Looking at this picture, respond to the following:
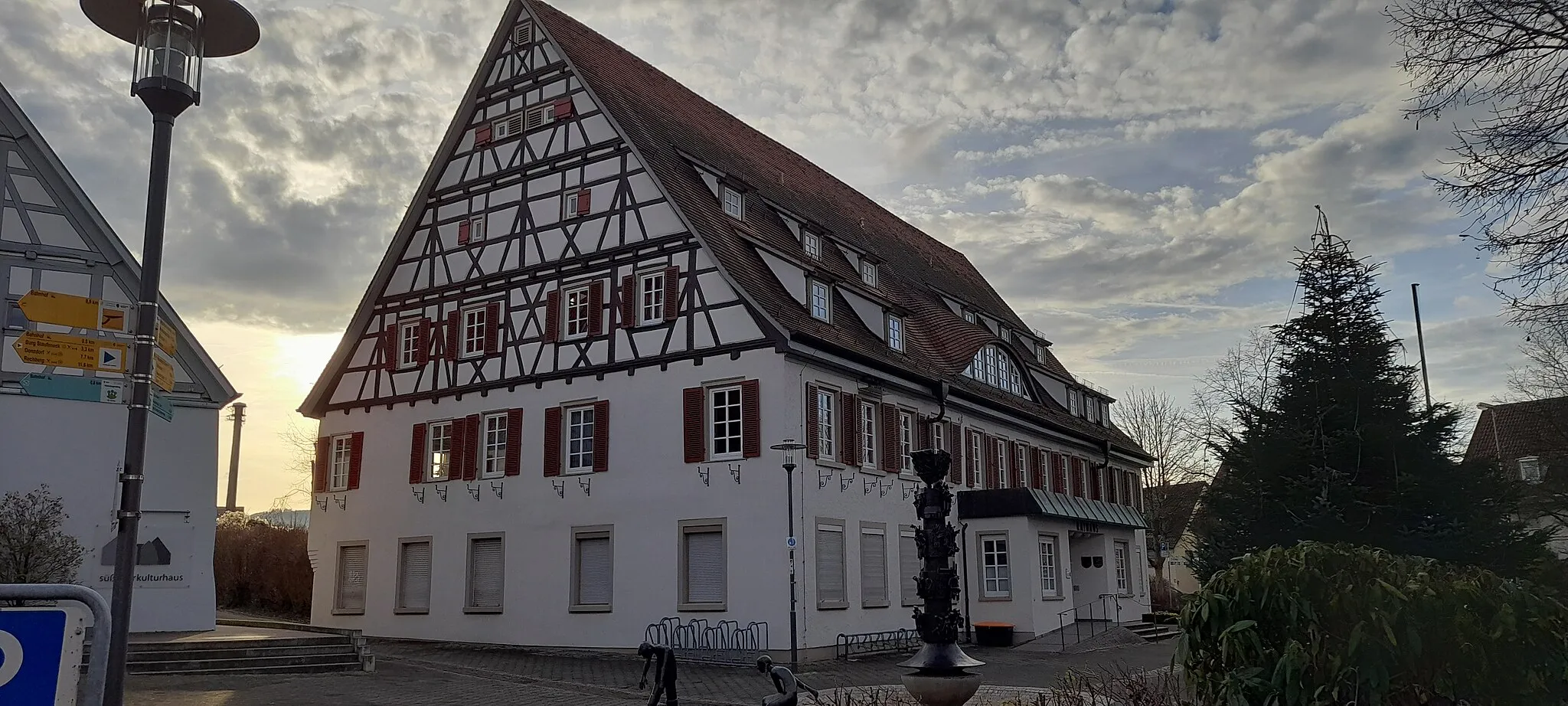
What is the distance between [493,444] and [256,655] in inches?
321

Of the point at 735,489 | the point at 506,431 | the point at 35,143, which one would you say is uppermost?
the point at 35,143

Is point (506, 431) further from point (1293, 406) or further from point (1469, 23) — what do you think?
point (1469, 23)

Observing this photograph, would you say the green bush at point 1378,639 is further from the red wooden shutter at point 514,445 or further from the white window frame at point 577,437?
the red wooden shutter at point 514,445

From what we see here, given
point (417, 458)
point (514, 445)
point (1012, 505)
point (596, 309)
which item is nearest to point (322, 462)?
point (417, 458)

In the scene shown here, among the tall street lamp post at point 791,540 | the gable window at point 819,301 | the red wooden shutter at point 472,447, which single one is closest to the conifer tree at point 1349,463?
the tall street lamp post at point 791,540

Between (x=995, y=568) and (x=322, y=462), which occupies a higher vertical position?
(x=322, y=462)

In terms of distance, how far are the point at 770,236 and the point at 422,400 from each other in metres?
8.97

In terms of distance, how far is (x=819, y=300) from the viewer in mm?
24953

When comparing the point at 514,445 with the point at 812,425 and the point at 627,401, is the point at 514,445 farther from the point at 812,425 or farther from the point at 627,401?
the point at 812,425

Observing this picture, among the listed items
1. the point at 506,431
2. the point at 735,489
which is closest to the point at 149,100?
the point at 735,489

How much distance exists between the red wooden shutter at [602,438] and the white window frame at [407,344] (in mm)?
6317

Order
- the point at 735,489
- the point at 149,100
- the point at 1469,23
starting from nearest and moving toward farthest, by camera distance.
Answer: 1. the point at 149,100
2. the point at 1469,23
3. the point at 735,489

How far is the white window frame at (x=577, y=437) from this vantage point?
24.1m

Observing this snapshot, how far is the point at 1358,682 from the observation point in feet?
22.8
